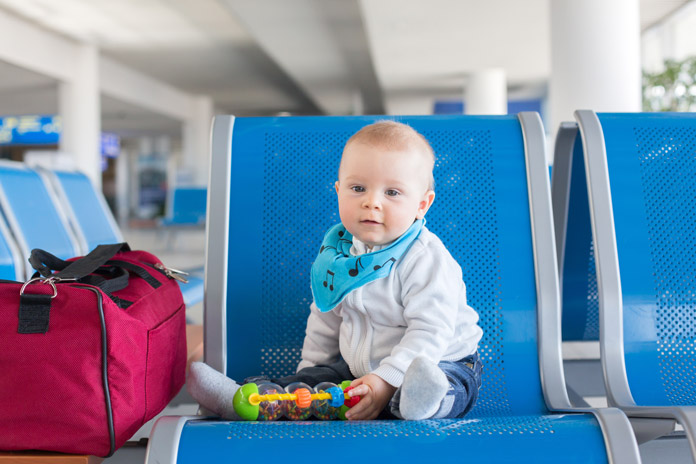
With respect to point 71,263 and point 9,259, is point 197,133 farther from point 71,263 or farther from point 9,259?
point 71,263

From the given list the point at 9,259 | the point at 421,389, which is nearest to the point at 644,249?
the point at 421,389

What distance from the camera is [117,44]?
13.7m

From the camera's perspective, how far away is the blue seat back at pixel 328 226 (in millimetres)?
1677

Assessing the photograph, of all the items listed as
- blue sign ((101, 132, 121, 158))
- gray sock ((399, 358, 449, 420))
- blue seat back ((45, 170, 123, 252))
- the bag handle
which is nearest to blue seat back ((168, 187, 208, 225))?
blue seat back ((45, 170, 123, 252))

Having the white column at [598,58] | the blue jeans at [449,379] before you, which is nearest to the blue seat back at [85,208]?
the blue jeans at [449,379]

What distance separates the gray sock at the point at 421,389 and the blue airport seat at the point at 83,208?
8.05ft

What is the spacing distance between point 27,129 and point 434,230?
2446 cm

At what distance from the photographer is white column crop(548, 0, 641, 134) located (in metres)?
4.58

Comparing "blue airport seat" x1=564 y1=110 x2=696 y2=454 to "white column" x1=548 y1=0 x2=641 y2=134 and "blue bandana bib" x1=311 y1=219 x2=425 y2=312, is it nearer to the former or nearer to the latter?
"blue bandana bib" x1=311 y1=219 x2=425 y2=312

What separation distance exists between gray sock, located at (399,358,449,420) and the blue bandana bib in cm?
31

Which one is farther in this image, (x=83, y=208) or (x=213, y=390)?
(x=83, y=208)

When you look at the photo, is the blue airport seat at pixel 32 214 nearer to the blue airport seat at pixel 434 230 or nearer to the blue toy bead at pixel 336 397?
the blue airport seat at pixel 434 230

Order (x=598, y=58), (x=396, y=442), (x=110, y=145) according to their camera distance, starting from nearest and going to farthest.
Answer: (x=396, y=442) < (x=598, y=58) < (x=110, y=145)

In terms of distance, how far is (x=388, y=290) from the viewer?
4.68ft
